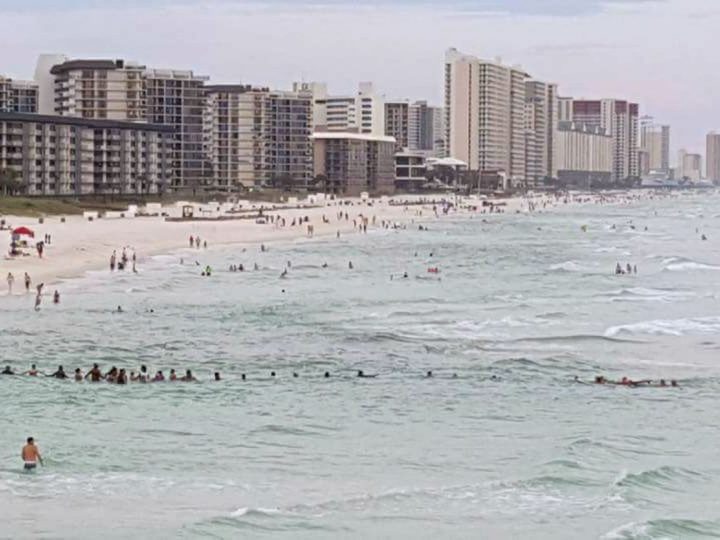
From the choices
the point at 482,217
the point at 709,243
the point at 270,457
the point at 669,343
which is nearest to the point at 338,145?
the point at 482,217

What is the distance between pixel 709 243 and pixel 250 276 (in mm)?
53786

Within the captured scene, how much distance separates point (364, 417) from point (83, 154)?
319 ft

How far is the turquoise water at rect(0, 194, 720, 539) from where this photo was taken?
20359 mm

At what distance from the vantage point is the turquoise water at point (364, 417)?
20.4m

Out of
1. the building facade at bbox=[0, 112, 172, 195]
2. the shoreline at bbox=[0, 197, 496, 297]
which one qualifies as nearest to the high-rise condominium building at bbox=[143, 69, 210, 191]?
the building facade at bbox=[0, 112, 172, 195]

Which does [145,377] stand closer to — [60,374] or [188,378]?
[188,378]

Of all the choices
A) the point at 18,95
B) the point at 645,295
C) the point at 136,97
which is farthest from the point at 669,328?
the point at 18,95

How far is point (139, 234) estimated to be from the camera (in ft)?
285

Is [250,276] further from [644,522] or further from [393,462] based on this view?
[644,522]

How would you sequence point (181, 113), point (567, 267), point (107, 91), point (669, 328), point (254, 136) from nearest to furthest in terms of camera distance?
point (669, 328), point (567, 267), point (107, 91), point (181, 113), point (254, 136)

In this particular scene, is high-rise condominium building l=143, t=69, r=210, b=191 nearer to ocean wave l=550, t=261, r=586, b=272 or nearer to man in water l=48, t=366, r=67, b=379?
ocean wave l=550, t=261, r=586, b=272

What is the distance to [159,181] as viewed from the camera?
138m

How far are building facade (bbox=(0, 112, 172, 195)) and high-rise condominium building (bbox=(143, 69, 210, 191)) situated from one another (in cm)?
1689

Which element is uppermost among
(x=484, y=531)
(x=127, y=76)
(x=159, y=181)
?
(x=127, y=76)
